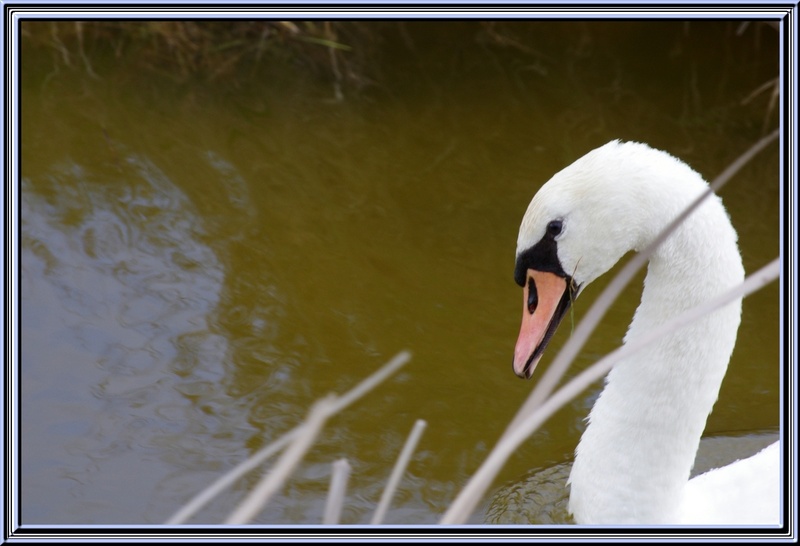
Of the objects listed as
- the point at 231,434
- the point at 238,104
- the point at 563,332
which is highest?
the point at 238,104

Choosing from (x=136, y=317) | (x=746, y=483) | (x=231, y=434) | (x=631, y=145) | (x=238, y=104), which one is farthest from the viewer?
(x=238, y=104)

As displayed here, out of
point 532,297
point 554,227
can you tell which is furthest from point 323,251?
point 554,227

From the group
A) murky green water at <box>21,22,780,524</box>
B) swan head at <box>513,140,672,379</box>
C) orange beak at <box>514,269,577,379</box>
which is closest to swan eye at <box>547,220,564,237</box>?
swan head at <box>513,140,672,379</box>

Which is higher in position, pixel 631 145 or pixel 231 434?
pixel 631 145

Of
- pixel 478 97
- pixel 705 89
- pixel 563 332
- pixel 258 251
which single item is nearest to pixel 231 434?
pixel 258 251

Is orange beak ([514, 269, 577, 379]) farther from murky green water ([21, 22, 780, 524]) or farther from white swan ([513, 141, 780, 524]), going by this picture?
murky green water ([21, 22, 780, 524])

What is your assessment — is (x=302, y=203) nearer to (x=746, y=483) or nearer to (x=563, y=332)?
(x=563, y=332)

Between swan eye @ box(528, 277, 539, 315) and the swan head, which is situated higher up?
the swan head

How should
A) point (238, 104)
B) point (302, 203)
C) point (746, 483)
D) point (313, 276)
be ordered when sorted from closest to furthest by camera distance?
1. point (746, 483)
2. point (313, 276)
3. point (302, 203)
4. point (238, 104)

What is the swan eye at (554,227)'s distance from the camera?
258cm

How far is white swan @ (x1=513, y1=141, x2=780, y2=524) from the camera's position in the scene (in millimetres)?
2551

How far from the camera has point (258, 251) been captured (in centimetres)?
462

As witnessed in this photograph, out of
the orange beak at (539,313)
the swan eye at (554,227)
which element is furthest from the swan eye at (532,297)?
the swan eye at (554,227)
